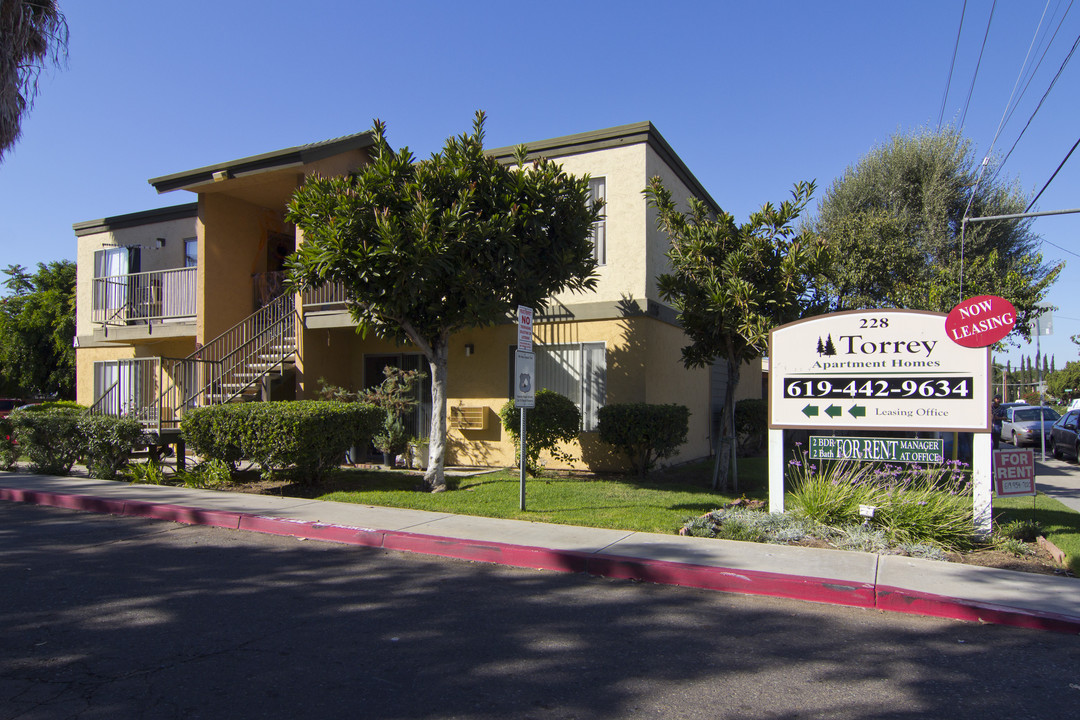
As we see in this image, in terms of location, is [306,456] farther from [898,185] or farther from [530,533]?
[898,185]

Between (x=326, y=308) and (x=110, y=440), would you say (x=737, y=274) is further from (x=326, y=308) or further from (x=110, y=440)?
(x=110, y=440)

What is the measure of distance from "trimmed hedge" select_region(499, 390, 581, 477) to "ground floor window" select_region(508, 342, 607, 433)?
0.72 m

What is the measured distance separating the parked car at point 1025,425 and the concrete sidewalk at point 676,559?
22624mm

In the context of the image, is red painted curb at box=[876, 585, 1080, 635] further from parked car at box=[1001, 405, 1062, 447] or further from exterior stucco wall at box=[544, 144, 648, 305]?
parked car at box=[1001, 405, 1062, 447]

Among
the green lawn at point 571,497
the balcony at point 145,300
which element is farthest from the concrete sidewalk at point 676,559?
the balcony at point 145,300

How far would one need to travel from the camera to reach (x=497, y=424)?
14.0m

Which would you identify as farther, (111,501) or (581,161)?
(581,161)

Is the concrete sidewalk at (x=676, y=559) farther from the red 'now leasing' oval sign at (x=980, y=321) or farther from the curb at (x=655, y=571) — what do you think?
the red 'now leasing' oval sign at (x=980, y=321)

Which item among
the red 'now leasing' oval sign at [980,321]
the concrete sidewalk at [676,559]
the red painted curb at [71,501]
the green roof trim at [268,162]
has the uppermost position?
the green roof trim at [268,162]

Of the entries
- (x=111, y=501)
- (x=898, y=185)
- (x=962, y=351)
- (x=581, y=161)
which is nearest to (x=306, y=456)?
(x=111, y=501)

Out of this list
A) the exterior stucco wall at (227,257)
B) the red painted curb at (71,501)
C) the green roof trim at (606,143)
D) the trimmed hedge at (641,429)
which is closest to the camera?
the red painted curb at (71,501)

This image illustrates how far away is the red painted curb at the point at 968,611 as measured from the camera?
521cm

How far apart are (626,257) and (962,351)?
6470mm

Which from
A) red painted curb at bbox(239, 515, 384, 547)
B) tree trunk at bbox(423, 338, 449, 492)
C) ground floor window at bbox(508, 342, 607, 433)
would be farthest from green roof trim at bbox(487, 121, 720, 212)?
red painted curb at bbox(239, 515, 384, 547)
